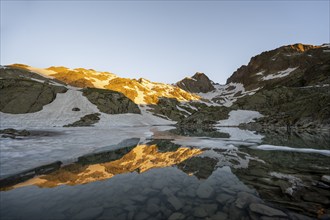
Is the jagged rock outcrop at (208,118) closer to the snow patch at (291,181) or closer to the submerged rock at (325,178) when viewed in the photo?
the snow patch at (291,181)

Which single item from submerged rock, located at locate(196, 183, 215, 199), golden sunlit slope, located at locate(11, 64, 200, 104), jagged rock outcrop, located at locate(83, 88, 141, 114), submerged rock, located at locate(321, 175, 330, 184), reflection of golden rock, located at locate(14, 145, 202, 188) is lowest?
submerged rock, located at locate(321, 175, 330, 184)

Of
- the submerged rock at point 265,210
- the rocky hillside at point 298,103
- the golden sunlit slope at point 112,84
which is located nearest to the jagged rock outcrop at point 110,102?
the golden sunlit slope at point 112,84

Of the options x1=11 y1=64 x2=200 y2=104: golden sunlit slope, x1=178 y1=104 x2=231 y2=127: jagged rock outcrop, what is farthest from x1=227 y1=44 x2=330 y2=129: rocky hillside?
x1=11 y1=64 x2=200 y2=104: golden sunlit slope

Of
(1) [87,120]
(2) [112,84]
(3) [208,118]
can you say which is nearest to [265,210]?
(1) [87,120]

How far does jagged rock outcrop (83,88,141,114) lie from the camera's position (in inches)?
2852

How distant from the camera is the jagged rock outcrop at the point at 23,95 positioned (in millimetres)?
56000

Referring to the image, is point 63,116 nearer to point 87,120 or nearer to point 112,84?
point 87,120

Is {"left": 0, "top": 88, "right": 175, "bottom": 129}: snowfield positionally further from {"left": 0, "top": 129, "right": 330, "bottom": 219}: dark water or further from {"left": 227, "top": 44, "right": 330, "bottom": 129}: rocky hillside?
{"left": 0, "top": 129, "right": 330, "bottom": 219}: dark water

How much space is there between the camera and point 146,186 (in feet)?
27.5

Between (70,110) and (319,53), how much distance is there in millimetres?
192766

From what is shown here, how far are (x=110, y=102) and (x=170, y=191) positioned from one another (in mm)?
71477

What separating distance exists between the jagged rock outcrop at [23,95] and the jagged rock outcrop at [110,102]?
38.3ft

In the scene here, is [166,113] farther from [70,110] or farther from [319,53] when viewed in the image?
[319,53]

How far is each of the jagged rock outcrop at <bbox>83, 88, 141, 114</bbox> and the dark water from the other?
6192 cm
